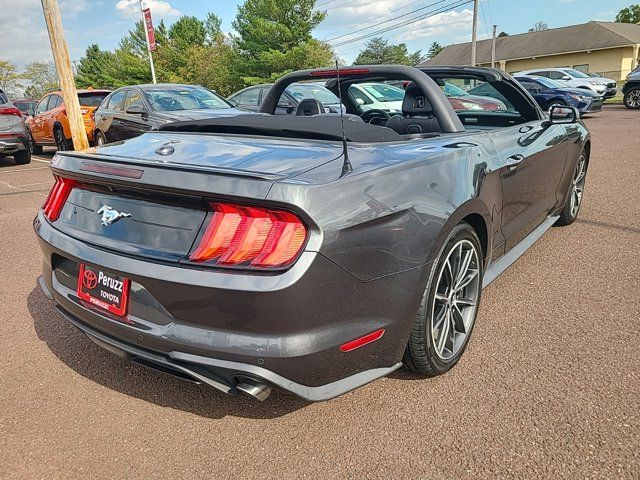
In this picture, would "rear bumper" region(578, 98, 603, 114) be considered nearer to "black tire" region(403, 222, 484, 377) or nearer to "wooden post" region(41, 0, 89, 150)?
"wooden post" region(41, 0, 89, 150)

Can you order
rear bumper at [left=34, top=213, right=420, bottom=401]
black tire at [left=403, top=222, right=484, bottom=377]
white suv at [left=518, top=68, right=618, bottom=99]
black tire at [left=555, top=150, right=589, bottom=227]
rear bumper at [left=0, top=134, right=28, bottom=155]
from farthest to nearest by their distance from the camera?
white suv at [left=518, top=68, right=618, bottom=99] < rear bumper at [left=0, top=134, right=28, bottom=155] < black tire at [left=555, top=150, right=589, bottom=227] < black tire at [left=403, top=222, right=484, bottom=377] < rear bumper at [left=34, top=213, right=420, bottom=401]

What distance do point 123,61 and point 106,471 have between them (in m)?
57.2

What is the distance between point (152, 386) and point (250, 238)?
116cm

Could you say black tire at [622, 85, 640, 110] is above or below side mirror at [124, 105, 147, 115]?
below

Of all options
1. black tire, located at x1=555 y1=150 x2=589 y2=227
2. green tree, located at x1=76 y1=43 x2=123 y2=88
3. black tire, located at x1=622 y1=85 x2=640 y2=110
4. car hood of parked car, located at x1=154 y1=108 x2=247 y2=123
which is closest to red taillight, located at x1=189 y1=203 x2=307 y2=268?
black tire, located at x1=555 y1=150 x2=589 y2=227

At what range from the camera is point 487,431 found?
205cm

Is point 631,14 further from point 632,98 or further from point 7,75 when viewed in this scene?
point 7,75

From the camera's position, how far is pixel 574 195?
470 cm

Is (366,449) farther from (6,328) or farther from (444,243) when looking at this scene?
(6,328)

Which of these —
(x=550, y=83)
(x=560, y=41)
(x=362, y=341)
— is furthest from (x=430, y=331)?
(x=560, y=41)

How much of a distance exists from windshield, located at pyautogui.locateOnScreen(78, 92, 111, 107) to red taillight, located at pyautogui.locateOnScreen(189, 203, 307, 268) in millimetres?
11253

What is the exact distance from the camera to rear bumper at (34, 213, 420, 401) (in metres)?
1.71

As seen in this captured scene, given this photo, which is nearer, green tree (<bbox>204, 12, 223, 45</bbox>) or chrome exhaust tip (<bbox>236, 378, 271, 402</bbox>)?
chrome exhaust tip (<bbox>236, 378, 271, 402</bbox>)

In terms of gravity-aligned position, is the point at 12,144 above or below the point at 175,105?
below
